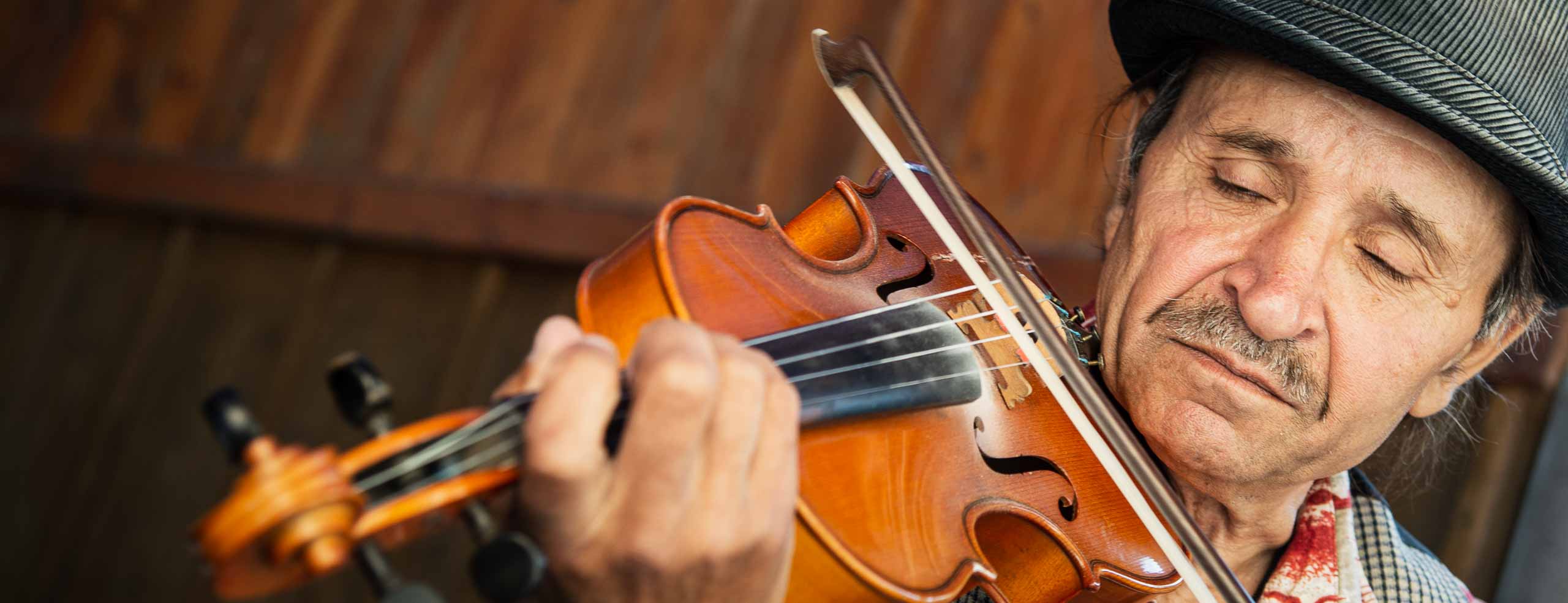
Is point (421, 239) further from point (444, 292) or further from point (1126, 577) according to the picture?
point (1126, 577)

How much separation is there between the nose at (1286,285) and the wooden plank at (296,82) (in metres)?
2.06

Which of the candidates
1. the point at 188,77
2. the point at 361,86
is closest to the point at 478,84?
the point at 361,86

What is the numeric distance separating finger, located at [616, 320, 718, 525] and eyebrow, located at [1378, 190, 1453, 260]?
29.1 inches

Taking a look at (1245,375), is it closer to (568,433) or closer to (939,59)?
(568,433)

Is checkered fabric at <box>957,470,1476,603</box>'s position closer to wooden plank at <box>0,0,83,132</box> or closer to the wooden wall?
the wooden wall

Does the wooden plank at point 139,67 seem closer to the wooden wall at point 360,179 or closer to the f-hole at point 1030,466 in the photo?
the wooden wall at point 360,179

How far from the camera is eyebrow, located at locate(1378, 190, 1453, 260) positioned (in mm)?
1107

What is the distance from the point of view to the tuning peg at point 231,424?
0.59 m

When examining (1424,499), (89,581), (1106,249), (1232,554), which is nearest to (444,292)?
(89,581)

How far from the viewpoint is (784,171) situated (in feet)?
7.78

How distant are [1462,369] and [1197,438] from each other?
0.40 meters

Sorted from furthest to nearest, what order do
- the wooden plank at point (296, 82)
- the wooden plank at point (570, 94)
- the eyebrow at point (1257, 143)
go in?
1. the wooden plank at point (296, 82)
2. the wooden plank at point (570, 94)
3. the eyebrow at point (1257, 143)

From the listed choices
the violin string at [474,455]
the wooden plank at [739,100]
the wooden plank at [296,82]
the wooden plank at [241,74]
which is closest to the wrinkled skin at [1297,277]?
the violin string at [474,455]

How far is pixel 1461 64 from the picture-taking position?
1.08 metres
